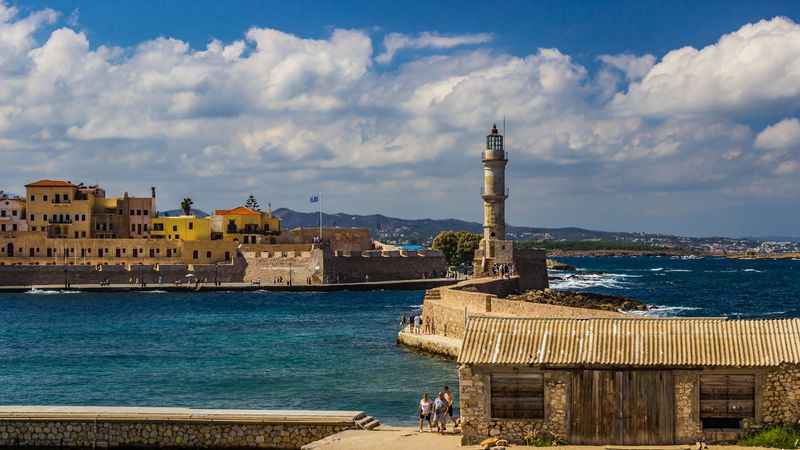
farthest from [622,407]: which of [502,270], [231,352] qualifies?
[502,270]

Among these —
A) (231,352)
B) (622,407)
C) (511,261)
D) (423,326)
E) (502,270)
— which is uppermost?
(511,261)

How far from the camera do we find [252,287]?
81500 millimetres

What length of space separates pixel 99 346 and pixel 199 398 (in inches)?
599

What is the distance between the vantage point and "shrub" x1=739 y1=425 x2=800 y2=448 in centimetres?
1482

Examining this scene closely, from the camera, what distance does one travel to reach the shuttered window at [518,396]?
51.3ft

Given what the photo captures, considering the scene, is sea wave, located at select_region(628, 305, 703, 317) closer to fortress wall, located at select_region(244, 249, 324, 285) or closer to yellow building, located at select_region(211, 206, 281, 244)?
fortress wall, located at select_region(244, 249, 324, 285)

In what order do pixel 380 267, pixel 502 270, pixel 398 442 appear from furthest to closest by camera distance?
pixel 380 267
pixel 502 270
pixel 398 442

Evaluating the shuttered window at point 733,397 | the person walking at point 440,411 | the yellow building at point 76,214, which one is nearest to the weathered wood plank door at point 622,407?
the shuttered window at point 733,397

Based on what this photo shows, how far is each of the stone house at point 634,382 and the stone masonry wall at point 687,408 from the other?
0.05 ft

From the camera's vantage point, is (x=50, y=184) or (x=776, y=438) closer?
(x=776, y=438)

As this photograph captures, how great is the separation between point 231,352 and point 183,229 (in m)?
58.7

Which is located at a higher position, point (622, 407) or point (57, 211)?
point (57, 211)

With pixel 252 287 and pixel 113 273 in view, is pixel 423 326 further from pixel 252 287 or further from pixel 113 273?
pixel 113 273

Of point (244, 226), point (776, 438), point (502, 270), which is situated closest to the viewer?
point (776, 438)
